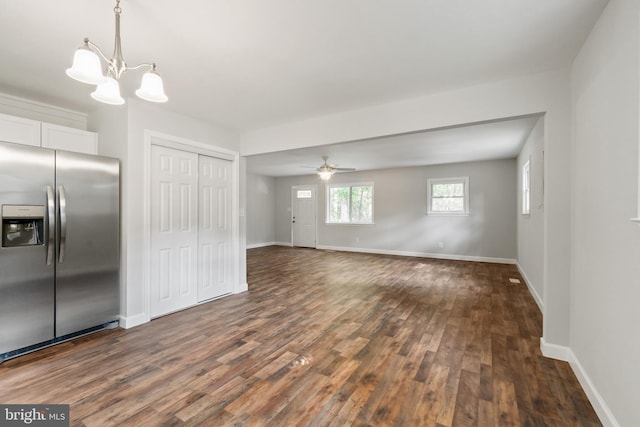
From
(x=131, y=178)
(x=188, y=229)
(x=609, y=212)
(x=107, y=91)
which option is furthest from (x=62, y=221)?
(x=609, y=212)

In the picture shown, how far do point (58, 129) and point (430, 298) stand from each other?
5.07m

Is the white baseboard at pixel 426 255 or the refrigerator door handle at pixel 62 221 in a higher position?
the refrigerator door handle at pixel 62 221

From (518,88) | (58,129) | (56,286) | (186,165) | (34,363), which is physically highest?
(518,88)

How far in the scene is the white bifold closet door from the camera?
10.9 feet

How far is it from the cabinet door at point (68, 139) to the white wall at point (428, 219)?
629 centimetres

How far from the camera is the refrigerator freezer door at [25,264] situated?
234cm

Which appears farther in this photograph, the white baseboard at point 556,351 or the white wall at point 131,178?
the white wall at point 131,178

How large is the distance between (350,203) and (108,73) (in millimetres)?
7313

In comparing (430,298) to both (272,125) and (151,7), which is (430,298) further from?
(151,7)

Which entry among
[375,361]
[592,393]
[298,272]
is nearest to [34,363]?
[375,361]

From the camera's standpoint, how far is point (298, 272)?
5629mm

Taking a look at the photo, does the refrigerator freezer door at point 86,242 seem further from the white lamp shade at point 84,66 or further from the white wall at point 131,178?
the white lamp shade at point 84,66

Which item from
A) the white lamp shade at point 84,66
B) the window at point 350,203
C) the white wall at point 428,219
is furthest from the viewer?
the window at point 350,203

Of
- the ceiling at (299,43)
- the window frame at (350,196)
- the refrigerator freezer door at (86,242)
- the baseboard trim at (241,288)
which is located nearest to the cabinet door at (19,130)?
the ceiling at (299,43)
